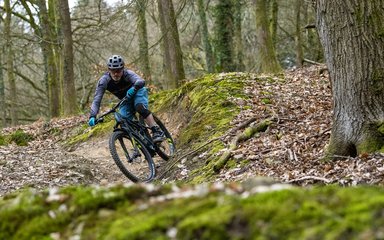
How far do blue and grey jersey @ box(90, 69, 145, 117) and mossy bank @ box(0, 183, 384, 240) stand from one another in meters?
5.93

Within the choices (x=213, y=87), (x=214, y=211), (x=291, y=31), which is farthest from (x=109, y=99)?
(x=214, y=211)

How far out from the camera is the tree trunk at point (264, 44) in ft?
48.2

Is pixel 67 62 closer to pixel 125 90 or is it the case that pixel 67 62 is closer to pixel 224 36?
pixel 224 36

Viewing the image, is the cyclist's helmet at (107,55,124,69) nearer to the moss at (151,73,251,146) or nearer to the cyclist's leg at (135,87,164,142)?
the cyclist's leg at (135,87,164,142)

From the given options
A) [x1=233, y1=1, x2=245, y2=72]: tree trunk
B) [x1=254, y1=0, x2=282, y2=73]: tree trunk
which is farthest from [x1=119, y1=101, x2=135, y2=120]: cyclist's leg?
[x1=233, y1=1, x2=245, y2=72]: tree trunk

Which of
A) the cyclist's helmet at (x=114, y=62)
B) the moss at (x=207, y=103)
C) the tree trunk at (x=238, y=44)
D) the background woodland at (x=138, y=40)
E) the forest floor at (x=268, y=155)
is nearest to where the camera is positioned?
the forest floor at (x=268, y=155)

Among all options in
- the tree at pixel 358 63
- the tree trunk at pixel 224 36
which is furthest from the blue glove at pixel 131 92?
the tree trunk at pixel 224 36

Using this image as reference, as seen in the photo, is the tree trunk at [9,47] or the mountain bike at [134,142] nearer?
the mountain bike at [134,142]

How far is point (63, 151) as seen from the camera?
12.6m

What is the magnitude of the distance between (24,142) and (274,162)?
9.41 metres

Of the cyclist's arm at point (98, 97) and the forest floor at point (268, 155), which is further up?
the cyclist's arm at point (98, 97)

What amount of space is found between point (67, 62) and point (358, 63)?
561 inches

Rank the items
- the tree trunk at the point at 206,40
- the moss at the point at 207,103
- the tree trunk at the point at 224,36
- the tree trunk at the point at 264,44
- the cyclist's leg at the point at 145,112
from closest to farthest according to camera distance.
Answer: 1. the cyclist's leg at the point at 145,112
2. the moss at the point at 207,103
3. the tree trunk at the point at 264,44
4. the tree trunk at the point at 224,36
5. the tree trunk at the point at 206,40

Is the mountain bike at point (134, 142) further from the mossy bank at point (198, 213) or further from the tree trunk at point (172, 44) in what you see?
the tree trunk at point (172, 44)
